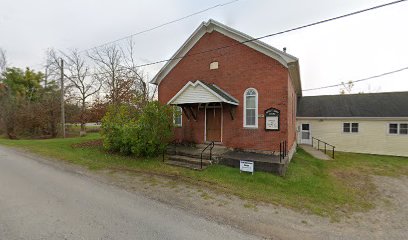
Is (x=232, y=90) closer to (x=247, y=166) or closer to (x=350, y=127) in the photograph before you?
(x=247, y=166)

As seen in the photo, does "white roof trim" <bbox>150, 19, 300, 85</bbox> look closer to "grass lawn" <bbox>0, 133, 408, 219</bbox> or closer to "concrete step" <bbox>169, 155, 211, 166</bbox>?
"grass lawn" <bbox>0, 133, 408, 219</bbox>

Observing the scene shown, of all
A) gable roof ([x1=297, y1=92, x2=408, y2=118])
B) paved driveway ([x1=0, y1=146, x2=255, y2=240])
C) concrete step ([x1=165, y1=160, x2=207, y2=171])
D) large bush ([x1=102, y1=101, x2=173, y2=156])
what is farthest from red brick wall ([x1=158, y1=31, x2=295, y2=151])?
gable roof ([x1=297, y1=92, x2=408, y2=118])

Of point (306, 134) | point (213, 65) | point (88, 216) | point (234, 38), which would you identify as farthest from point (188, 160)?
point (306, 134)

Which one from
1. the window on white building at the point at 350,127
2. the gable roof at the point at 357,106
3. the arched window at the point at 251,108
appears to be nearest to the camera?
the arched window at the point at 251,108

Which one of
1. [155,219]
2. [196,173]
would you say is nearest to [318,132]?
[196,173]

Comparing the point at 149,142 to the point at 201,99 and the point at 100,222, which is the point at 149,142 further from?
the point at 100,222

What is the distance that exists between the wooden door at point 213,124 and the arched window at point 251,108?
61.6 inches

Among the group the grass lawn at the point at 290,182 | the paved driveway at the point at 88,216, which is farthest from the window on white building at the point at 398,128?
the paved driveway at the point at 88,216

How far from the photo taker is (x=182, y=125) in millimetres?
12414

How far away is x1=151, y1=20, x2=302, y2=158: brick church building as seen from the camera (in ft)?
31.6

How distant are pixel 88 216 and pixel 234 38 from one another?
9.91 metres

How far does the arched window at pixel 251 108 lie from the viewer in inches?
401

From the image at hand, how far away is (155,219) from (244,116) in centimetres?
734

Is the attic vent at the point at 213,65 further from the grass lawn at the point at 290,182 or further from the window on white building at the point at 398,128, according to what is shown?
the window on white building at the point at 398,128
